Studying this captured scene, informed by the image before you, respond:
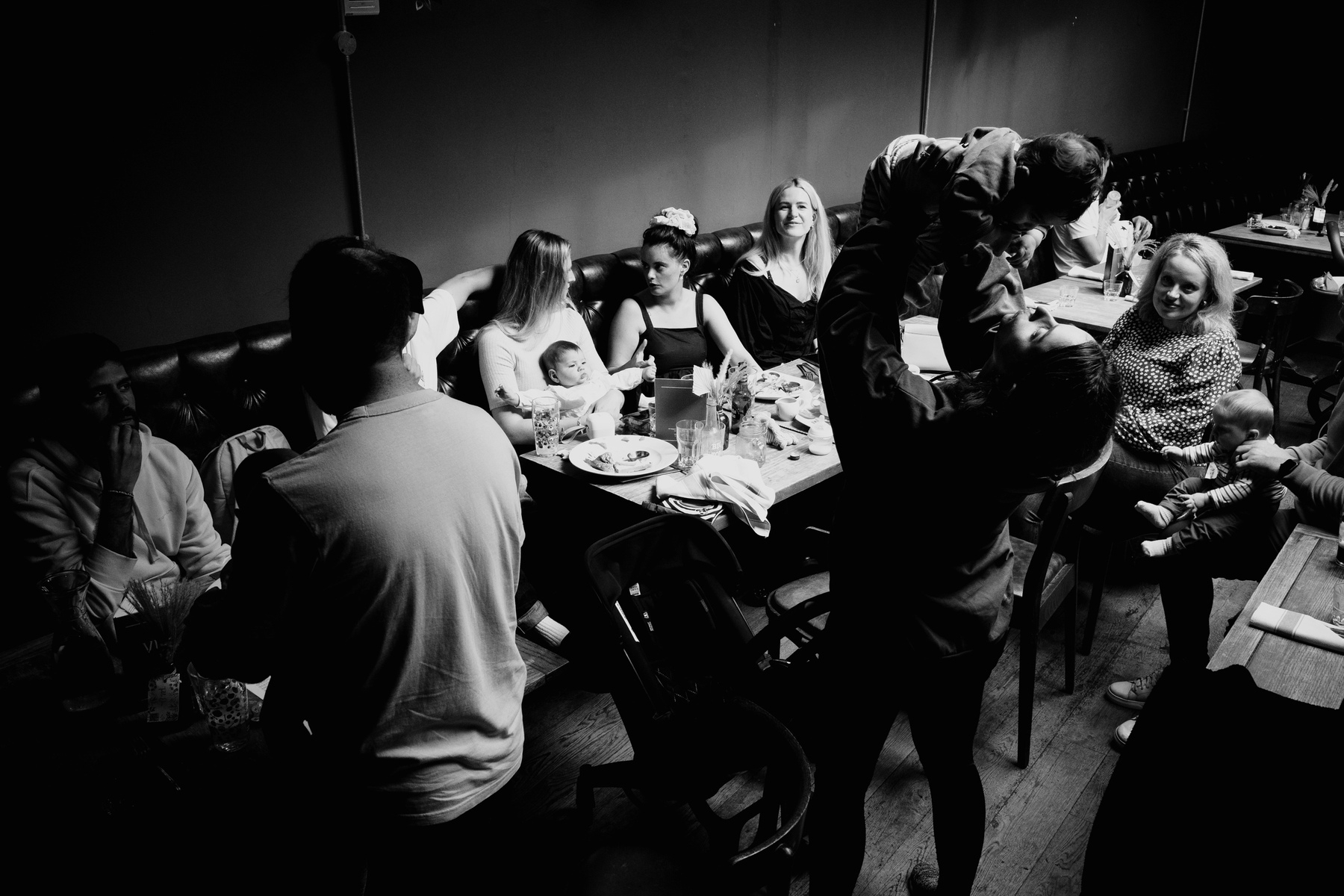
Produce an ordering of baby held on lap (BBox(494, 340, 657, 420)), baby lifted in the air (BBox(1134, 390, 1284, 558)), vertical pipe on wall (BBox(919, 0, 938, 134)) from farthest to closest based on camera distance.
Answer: vertical pipe on wall (BBox(919, 0, 938, 134)), baby held on lap (BBox(494, 340, 657, 420)), baby lifted in the air (BBox(1134, 390, 1284, 558))

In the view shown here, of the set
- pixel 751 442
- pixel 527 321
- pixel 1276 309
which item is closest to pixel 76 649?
pixel 751 442

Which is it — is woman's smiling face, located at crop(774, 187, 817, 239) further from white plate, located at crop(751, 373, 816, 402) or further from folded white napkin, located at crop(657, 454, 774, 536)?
folded white napkin, located at crop(657, 454, 774, 536)

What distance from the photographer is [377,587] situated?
51.4 inches

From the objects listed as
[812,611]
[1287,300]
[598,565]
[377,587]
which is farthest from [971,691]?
[1287,300]

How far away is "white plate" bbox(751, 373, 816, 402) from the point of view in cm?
341

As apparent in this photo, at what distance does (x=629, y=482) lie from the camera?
2789mm

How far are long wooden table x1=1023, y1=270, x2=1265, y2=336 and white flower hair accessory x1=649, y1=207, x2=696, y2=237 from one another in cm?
156

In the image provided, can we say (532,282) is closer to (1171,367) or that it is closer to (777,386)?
(777,386)

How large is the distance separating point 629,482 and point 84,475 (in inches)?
55.7

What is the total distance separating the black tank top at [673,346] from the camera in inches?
158

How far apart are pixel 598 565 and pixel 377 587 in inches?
29.9

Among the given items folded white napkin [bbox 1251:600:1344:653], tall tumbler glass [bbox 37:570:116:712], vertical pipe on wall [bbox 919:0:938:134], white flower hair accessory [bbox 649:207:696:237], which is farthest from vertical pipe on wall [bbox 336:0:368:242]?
vertical pipe on wall [bbox 919:0:938:134]

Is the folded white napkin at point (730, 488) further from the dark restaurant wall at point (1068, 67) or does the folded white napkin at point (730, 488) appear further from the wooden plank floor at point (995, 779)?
the dark restaurant wall at point (1068, 67)

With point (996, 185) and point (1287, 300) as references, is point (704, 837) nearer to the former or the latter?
point (996, 185)
